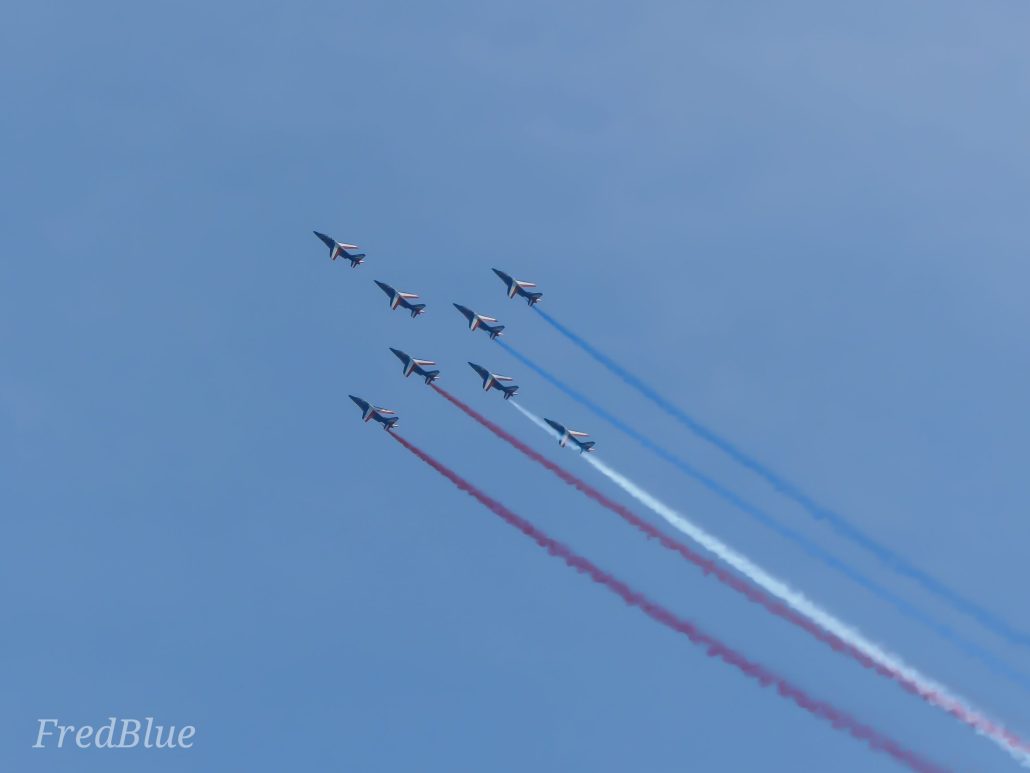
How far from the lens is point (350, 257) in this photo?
12775 centimetres

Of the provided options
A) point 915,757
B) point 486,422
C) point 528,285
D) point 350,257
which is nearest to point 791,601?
point 915,757

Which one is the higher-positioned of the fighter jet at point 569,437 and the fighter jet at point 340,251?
the fighter jet at point 340,251

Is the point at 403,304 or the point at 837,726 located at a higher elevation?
the point at 403,304

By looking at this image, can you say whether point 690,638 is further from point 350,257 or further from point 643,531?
point 350,257

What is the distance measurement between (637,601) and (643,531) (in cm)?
427

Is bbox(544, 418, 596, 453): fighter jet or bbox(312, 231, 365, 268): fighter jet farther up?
bbox(312, 231, 365, 268): fighter jet

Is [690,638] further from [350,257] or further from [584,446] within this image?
[350,257]

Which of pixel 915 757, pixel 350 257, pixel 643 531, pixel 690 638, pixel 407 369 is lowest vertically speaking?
pixel 915 757

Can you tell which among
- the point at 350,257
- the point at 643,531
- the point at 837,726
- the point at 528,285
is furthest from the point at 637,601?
the point at 350,257

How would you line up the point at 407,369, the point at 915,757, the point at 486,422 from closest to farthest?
the point at 915,757 < the point at 486,422 < the point at 407,369

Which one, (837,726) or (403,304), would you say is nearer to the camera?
(837,726)

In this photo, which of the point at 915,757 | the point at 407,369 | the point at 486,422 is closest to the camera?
the point at 915,757

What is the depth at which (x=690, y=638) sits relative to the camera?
101 metres

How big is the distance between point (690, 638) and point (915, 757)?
1462cm
